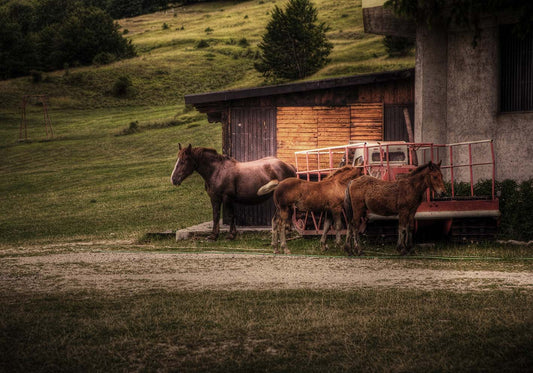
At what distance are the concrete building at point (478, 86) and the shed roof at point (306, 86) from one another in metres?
1.57

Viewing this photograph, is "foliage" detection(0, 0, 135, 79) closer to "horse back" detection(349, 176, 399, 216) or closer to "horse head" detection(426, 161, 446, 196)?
"horse back" detection(349, 176, 399, 216)

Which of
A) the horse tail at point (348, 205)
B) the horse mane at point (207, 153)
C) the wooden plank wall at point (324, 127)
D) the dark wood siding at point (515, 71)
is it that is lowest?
the horse tail at point (348, 205)

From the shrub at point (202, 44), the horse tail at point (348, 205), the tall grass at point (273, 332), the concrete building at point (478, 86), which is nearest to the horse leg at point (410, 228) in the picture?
the horse tail at point (348, 205)

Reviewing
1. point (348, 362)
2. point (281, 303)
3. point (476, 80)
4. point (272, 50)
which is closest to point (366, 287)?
point (281, 303)

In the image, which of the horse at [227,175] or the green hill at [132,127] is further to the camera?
the green hill at [132,127]

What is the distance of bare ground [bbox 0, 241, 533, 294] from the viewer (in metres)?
9.80

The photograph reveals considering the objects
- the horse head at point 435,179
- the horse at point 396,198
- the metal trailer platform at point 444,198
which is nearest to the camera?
the horse head at point 435,179

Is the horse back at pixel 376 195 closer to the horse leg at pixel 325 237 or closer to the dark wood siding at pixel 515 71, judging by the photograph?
the horse leg at pixel 325 237

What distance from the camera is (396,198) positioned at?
13031 millimetres

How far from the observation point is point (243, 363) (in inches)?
241

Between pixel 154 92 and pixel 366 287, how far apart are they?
226 feet

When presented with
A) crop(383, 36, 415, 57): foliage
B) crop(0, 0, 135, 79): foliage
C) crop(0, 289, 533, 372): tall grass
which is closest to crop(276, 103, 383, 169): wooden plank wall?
crop(0, 289, 533, 372): tall grass

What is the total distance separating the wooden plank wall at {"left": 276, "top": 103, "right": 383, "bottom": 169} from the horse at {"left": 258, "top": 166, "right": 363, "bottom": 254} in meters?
5.08

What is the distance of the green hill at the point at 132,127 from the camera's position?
26.7m
